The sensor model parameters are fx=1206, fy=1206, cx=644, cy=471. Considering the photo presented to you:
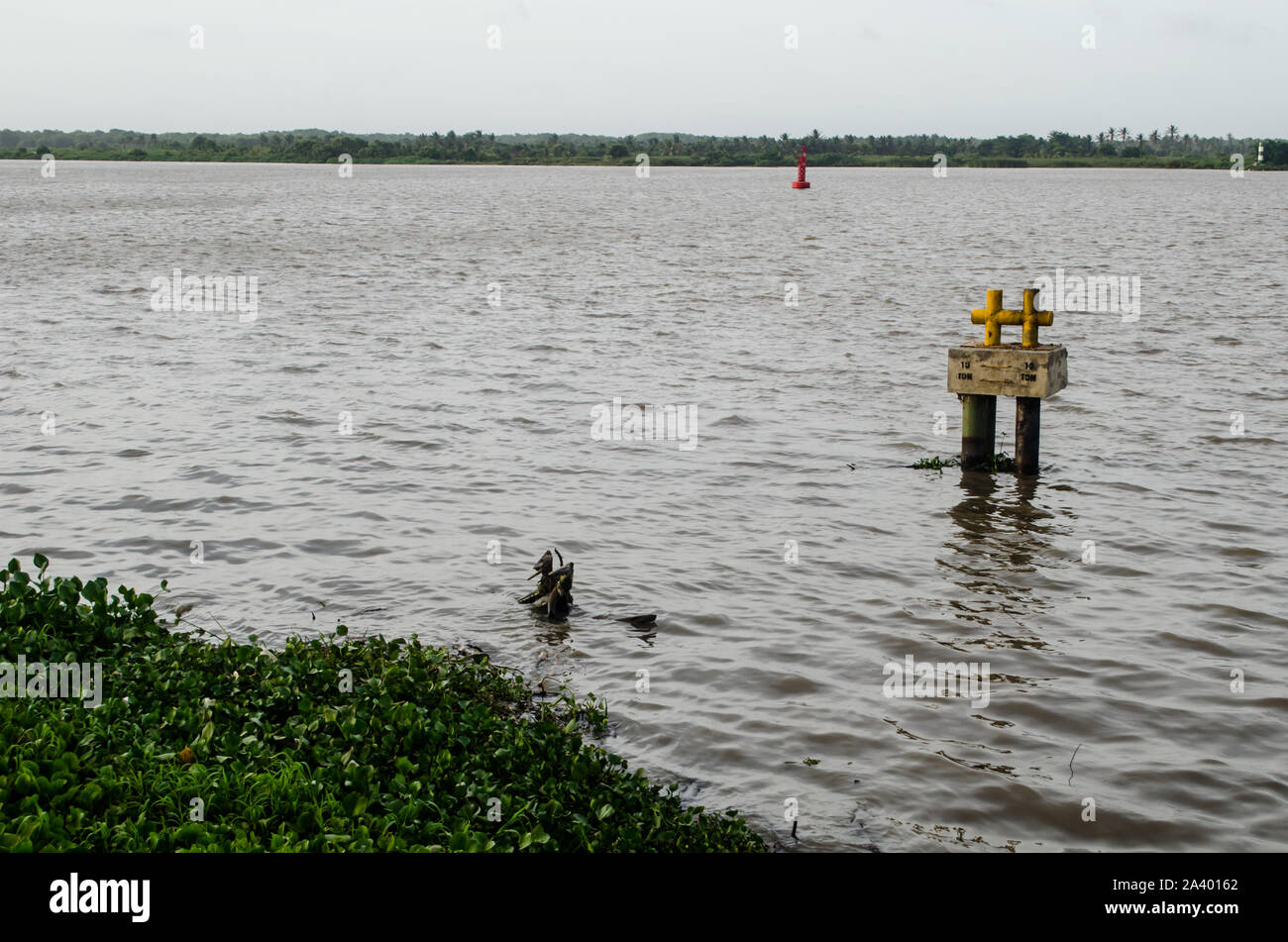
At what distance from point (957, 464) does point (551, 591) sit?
308 inches

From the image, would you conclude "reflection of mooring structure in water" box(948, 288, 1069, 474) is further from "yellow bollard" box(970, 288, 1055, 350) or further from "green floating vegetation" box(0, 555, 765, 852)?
"green floating vegetation" box(0, 555, 765, 852)

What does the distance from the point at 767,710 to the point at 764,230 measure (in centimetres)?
6113

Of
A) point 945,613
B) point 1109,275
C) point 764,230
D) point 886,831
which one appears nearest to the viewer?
point 886,831

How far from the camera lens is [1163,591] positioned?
38.0 ft

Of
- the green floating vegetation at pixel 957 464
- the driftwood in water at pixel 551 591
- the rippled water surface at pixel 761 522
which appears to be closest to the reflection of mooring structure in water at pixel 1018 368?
the green floating vegetation at pixel 957 464

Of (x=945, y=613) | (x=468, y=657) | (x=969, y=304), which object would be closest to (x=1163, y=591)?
(x=945, y=613)

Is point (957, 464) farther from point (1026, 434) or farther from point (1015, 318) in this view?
point (1015, 318)

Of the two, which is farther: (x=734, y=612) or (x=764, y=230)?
(x=764, y=230)

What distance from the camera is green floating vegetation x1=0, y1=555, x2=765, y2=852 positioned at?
18.5 feet

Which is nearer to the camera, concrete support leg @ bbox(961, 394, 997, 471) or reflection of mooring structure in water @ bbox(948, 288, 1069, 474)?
reflection of mooring structure in water @ bbox(948, 288, 1069, 474)

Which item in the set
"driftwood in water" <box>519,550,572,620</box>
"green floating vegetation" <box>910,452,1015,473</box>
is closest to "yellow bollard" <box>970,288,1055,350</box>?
"green floating vegetation" <box>910,452,1015,473</box>

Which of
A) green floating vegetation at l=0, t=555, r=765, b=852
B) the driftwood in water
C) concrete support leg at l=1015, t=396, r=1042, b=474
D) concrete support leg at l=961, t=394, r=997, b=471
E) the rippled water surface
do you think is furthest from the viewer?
concrete support leg at l=961, t=394, r=997, b=471

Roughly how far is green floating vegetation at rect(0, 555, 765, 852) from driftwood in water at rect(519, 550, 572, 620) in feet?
5.65

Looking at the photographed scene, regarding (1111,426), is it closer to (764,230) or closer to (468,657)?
(468,657)
